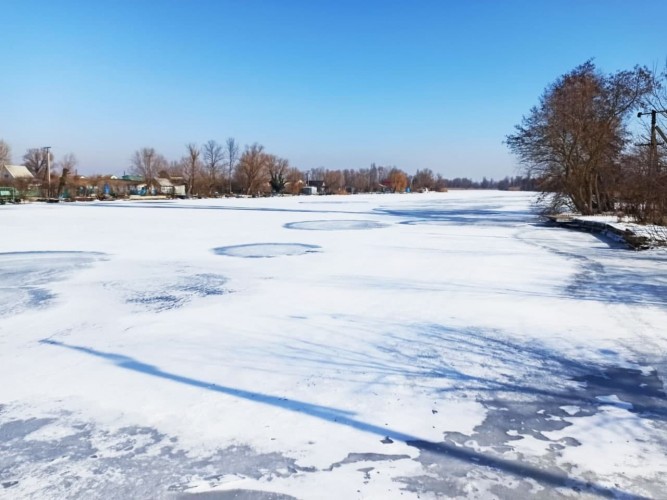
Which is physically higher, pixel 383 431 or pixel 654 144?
pixel 654 144

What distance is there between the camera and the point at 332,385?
4434 mm

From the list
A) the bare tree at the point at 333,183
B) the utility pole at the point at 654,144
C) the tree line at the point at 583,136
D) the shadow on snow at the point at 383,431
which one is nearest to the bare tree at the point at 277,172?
the bare tree at the point at 333,183

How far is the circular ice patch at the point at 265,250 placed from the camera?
12.7 metres

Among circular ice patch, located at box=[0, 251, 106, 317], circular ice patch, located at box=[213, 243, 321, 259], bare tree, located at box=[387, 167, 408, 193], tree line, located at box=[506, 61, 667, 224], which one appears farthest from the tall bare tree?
bare tree, located at box=[387, 167, 408, 193]

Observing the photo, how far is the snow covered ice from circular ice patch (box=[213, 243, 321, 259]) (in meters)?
3.03

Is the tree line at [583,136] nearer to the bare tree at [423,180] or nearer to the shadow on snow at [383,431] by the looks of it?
the shadow on snow at [383,431]

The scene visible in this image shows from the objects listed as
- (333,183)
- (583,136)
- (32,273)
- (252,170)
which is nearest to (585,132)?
(583,136)

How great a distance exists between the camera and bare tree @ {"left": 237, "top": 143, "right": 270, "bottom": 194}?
88625 millimetres

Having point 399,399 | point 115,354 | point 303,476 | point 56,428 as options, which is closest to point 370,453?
point 303,476

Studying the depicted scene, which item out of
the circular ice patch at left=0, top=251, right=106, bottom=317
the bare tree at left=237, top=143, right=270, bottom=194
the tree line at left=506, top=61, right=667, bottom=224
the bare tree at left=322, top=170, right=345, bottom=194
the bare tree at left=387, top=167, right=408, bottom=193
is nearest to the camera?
the circular ice patch at left=0, top=251, right=106, bottom=317

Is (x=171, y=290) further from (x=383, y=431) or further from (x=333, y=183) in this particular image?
(x=333, y=183)

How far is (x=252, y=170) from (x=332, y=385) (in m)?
86.7

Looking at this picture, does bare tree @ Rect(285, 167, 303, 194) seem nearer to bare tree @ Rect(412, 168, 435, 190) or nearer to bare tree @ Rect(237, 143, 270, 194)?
bare tree @ Rect(237, 143, 270, 194)

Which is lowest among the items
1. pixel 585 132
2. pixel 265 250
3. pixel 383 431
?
pixel 383 431
